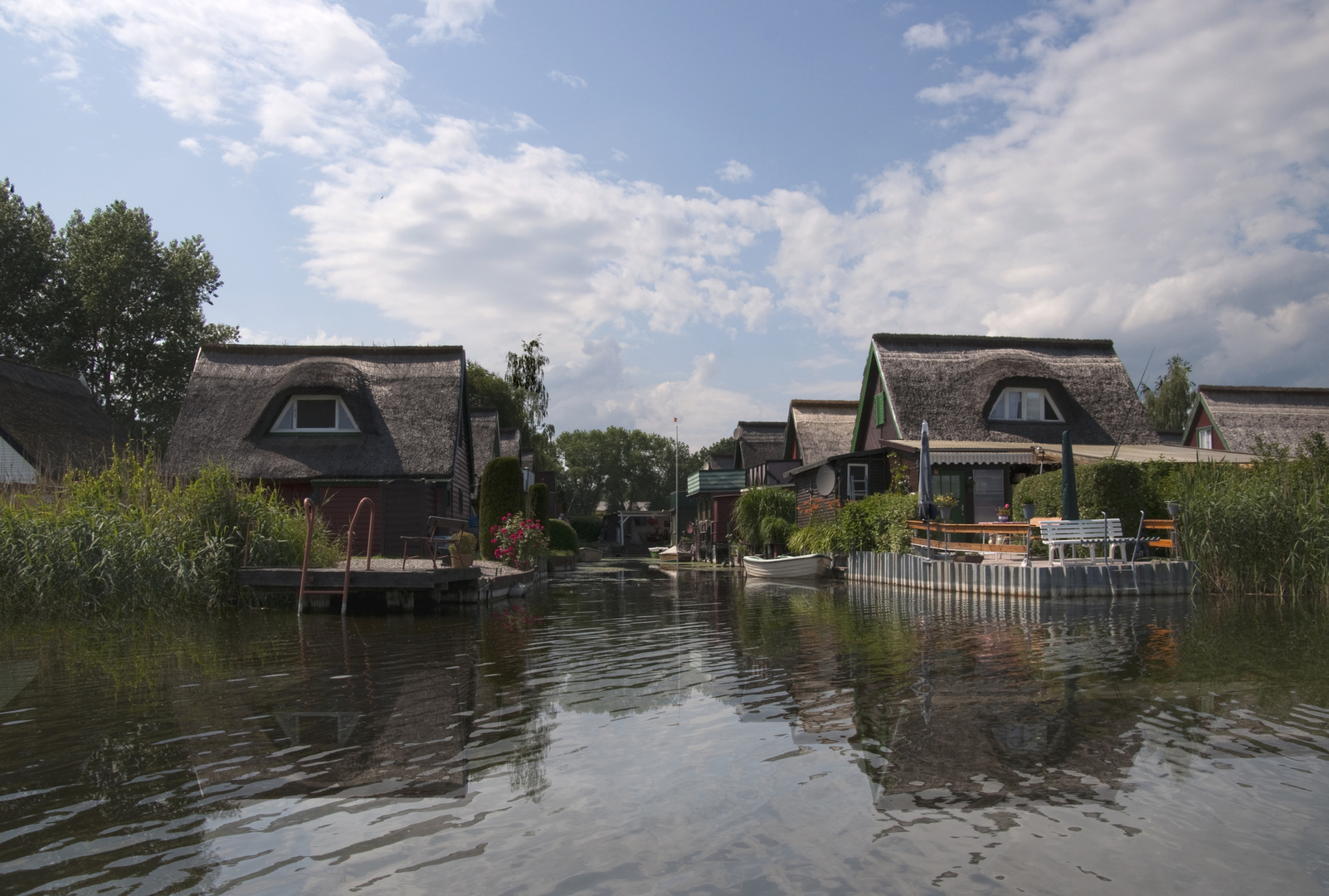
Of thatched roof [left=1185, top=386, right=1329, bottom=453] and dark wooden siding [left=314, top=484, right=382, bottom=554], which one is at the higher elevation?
thatched roof [left=1185, top=386, right=1329, bottom=453]

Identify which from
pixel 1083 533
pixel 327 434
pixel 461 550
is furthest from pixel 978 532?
pixel 327 434

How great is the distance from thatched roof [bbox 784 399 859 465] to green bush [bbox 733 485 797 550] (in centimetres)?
375

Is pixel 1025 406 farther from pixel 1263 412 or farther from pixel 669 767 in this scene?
pixel 669 767

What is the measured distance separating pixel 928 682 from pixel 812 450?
101ft

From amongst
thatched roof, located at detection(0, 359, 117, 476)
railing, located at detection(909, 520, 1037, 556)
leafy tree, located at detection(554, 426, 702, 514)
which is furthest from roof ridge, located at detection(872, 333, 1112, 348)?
leafy tree, located at detection(554, 426, 702, 514)

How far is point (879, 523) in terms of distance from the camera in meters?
26.5

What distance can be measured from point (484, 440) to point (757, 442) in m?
19.5

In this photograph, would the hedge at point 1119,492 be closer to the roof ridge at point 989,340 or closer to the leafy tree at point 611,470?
the roof ridge at point 989,340

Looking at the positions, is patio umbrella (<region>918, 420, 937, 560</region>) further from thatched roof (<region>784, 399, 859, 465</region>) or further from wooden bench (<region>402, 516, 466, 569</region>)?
thatched roof (<region>784, 399, 859, 465</region>)

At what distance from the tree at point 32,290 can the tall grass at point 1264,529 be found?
48.3m

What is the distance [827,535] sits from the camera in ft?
92.6

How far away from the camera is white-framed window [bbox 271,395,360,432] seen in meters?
27.4

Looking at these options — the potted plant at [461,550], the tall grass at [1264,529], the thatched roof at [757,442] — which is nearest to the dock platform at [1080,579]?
the tall grass at [1264,529]

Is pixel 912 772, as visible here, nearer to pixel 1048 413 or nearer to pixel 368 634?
pixel 368 634
